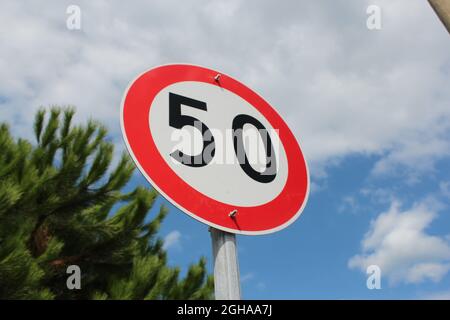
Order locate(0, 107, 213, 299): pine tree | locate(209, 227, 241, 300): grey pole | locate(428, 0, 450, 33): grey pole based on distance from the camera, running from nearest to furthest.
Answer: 1. locate(209, 227, 241, 300): grey pole
2. locate(428, 0, 450, 33): grey pole
3. locate(0, 107, 213, 299): pine tree

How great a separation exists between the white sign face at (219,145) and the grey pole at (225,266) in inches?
3.8

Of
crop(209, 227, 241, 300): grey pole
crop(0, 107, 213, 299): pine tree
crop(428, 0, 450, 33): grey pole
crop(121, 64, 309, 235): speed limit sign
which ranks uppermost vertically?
crop(0, 107, 213, 299): pine tree

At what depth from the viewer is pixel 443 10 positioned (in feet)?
5.02

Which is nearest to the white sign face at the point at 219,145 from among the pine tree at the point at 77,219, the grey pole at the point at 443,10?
the grey pole at the point at 443,10

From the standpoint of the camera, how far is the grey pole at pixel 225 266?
1.41m

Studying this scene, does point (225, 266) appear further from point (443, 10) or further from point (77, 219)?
point (77, 219)

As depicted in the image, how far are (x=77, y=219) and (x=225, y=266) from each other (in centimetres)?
642

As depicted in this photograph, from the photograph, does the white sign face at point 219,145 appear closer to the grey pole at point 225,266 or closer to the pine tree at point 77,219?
the grey pole at point 225,266

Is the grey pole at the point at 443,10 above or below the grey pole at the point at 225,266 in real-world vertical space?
above

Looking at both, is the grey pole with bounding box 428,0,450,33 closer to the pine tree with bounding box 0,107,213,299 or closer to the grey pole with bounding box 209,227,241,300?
the grey pole with bounding box 209,227,241,300

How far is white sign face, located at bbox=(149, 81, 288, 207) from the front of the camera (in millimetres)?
1505

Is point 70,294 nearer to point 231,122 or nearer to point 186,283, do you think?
point 186,283

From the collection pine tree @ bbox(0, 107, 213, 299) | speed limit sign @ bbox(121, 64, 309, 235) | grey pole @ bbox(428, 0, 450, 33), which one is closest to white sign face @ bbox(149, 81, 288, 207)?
speed limit sign @ bbox(121, 64, 309, 235)

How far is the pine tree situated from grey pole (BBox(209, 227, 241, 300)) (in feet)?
17.1
